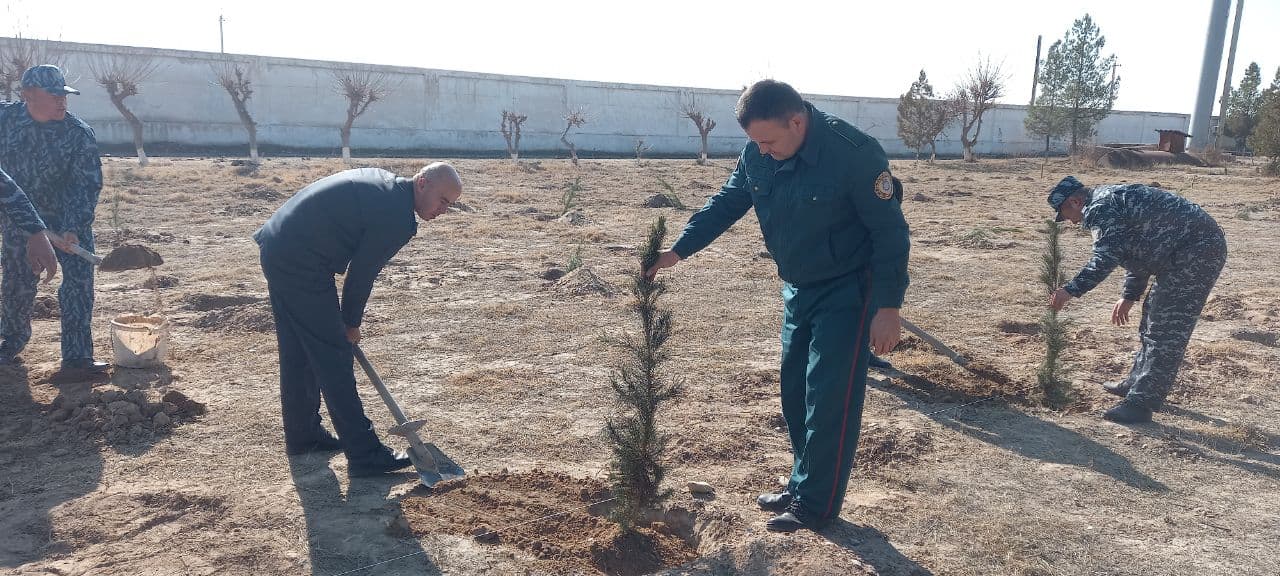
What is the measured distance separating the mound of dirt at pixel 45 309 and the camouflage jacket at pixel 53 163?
6.04ft

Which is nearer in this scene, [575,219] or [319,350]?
[319,350]

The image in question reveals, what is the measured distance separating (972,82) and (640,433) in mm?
36059

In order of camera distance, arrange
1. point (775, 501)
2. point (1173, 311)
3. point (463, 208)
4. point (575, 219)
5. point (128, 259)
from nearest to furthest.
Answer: point (775, 501) → point (1173, 311) → point (128, 259) → point (575, 219) → point (463, 208)

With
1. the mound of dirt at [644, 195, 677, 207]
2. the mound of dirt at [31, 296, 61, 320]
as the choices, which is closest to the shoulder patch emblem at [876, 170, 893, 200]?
the mound of dirt at [31, 296, 61, 320]

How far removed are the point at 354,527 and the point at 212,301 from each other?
452 centimetres

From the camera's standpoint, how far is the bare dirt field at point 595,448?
3141 millimetres

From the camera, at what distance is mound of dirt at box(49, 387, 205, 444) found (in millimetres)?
4184

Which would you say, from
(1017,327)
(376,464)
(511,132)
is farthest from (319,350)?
(511,132)

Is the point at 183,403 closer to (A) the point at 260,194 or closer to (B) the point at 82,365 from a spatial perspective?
(B) the point at 82,365

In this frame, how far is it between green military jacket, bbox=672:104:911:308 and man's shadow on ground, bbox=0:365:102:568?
2.86 m

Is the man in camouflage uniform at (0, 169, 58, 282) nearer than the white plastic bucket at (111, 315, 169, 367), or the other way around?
the man in camouflage uniform at (0, 169, 58, 282)

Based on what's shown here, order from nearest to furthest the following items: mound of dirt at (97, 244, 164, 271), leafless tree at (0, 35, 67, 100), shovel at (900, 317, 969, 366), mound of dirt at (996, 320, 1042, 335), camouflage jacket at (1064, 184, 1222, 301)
→ camouflage jacket at (1064, 184, 1222, 301) → shovel at (900, 317, 969, 366) → mound of dirt at (996, 320, 1042, 335) → mound of dirt at (97, 244, 164, 271) → leafless tree at (0, 35, 67, 100)

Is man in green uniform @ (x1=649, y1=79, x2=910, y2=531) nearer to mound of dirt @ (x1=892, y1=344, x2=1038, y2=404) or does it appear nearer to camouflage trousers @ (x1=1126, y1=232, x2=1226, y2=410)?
mound of dirt @ (x1=892, y1=344, x2=1038, y2=404)

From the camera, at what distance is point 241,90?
27656mm
